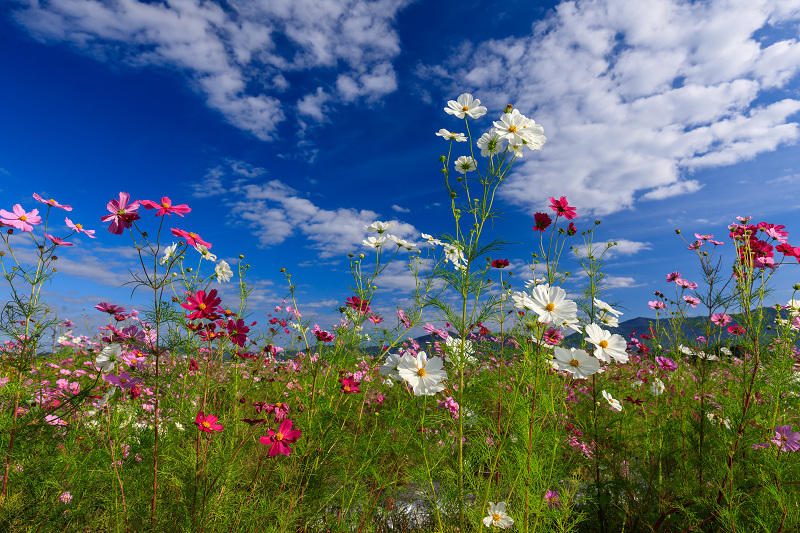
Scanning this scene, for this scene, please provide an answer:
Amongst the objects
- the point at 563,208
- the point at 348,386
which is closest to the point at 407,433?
the point at 348,386

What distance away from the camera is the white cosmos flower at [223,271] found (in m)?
2.78

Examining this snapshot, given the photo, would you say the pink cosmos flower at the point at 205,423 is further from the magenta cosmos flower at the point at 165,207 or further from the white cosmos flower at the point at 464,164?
the white cosmos flower at the point at 464,164

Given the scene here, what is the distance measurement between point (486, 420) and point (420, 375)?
49 centimetres

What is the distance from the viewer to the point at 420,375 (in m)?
1.93

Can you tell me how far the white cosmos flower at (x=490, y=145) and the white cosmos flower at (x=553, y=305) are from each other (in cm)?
77

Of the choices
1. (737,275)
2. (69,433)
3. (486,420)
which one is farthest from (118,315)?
(737,275)

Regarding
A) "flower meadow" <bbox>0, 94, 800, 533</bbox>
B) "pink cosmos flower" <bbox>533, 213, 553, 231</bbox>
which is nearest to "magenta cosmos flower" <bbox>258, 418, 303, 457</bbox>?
"flower meadow" <bbox>0, 94, 800, 533</bbox>

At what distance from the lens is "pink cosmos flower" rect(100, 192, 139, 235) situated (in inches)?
60.3

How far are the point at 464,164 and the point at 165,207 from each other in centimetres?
156

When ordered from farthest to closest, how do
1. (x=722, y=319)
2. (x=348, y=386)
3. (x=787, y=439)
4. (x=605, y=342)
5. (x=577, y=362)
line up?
(x=722, y=319)
(x=348, y=386)
(x=787, y=439)
(x=605, y=342)
(x=577, y=362)

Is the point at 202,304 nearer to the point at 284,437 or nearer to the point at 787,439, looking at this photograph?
the point at 284,437

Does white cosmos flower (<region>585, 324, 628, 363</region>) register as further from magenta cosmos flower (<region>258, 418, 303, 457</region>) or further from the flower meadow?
magenta cosmos flower (<region>258, 418, 303, 457</region>)

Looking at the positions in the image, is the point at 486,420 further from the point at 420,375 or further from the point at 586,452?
the point at 586,452

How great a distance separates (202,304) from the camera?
1.70 m
